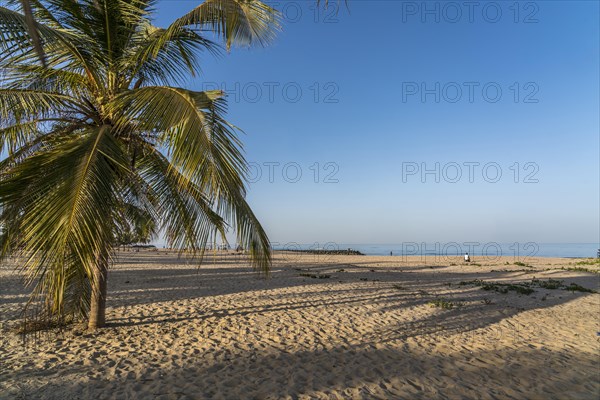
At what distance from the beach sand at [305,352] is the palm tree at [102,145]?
1.10 metres

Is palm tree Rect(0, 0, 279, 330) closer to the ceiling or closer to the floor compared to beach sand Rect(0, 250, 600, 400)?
closer to the ceiling

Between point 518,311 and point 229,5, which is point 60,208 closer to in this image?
point 229,5

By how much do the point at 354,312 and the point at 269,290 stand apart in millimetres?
4542

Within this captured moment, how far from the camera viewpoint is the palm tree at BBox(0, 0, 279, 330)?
414 cm

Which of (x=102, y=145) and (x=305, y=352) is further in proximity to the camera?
(x=305, y=352)

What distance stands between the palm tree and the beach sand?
1102 millimetres

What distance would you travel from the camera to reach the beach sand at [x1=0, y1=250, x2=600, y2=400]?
4887mm

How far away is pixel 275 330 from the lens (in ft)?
25.5

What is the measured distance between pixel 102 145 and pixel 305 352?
4941 millimetres

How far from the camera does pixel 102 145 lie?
4.87m

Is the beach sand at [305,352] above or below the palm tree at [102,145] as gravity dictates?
below

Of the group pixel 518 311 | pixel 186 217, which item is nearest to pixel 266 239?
pixel 186 217

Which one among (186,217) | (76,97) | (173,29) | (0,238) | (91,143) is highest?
(173,29)

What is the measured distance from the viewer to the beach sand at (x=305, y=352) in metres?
4.89
